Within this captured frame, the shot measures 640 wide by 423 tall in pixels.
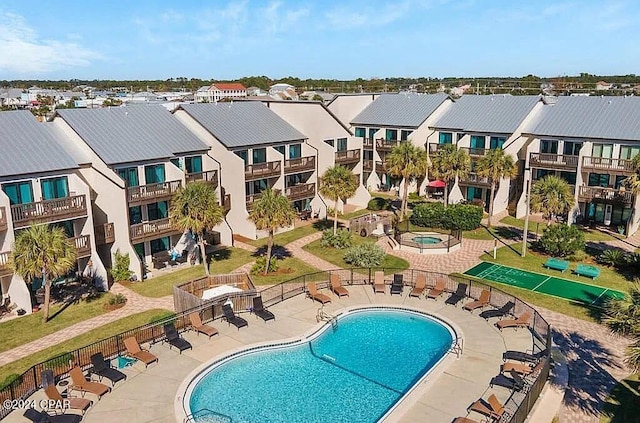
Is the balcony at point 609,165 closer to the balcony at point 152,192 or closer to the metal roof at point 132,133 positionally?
the metal roof at point 132,133

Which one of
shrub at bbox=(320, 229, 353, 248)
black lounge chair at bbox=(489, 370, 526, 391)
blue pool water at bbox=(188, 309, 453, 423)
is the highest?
shrub at bbox=(320, 229, 353, 248)

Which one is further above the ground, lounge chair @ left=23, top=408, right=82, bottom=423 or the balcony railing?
the balcony railing

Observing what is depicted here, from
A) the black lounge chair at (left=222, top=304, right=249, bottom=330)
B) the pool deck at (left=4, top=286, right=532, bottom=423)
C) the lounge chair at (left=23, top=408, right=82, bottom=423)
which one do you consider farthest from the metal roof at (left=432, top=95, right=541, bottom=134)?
the lounge chair at (left=23, top=408, right=82, bottom=423)

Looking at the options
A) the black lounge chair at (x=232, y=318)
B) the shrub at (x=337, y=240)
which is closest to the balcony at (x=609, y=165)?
the shrub at (x=337, y=240)

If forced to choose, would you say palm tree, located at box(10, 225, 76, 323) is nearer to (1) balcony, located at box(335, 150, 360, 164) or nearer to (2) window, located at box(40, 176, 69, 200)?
(2) window, located at box(40, 176, 69, 200)

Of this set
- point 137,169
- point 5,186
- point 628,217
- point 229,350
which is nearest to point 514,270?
point 628,217

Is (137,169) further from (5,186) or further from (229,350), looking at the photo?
(229,350)
